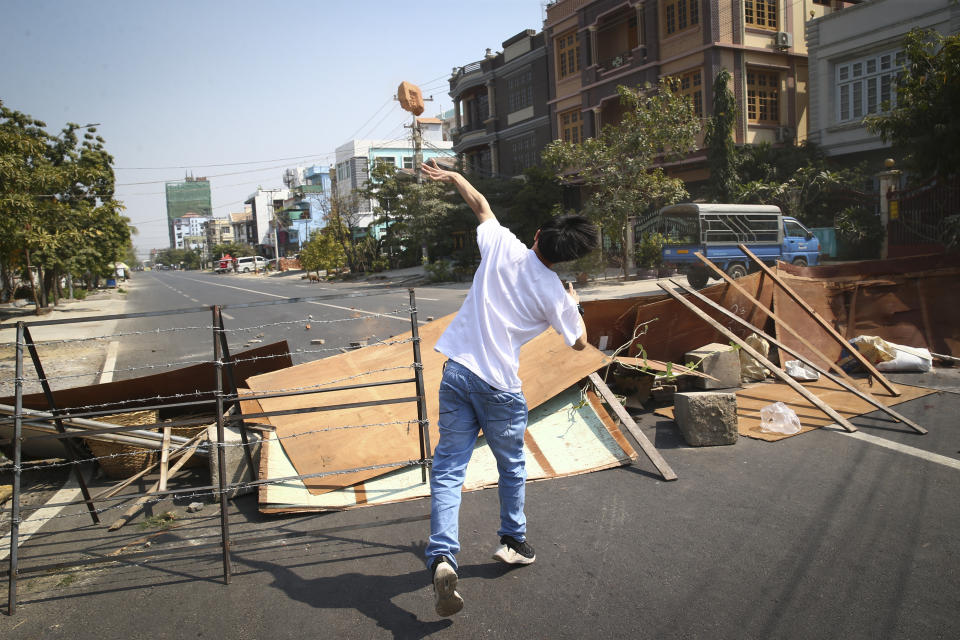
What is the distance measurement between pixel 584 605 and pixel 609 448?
1.89 m

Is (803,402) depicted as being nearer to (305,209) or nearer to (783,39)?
(783,39)

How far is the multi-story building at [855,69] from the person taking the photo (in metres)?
21.6

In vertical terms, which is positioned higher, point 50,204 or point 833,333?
point 50,204

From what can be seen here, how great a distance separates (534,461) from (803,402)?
9.39 feet

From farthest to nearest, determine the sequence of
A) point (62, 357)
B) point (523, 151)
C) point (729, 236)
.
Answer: point (523, 151)
point (729, 236)
point (62, 357)

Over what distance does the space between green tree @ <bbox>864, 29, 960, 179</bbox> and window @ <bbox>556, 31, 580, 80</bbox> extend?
Answer: 20.2 meters

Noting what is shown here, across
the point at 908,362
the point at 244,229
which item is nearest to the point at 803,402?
the point at 908,362

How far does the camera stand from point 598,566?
3.13 m

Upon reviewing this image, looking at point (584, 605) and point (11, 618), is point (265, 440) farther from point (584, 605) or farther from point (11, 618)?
point (584, 605)

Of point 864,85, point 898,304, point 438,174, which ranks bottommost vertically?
point 898,304

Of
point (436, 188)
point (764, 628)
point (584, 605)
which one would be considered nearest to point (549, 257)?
point (584, 605)

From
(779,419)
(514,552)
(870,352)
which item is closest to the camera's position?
(514,552)

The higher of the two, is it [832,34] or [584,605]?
[832,34]

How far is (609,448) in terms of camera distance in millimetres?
4602
